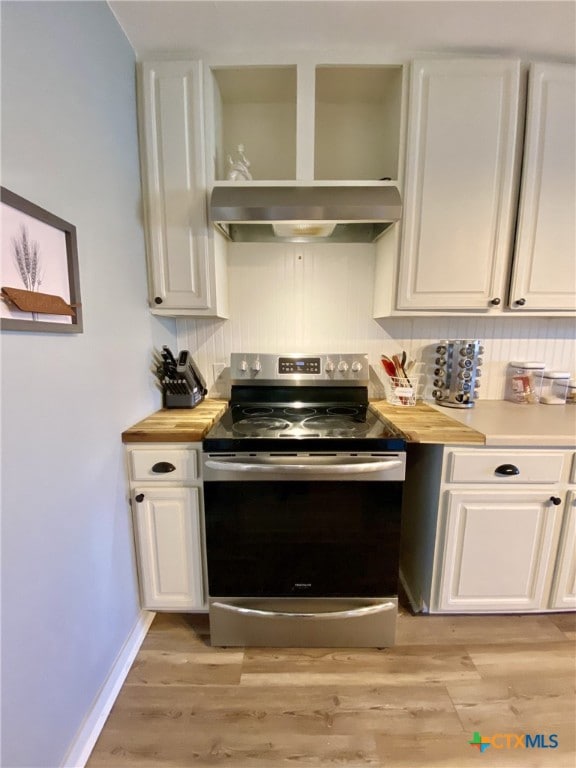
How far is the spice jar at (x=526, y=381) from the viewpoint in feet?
6.05

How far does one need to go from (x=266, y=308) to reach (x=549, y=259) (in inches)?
55.8

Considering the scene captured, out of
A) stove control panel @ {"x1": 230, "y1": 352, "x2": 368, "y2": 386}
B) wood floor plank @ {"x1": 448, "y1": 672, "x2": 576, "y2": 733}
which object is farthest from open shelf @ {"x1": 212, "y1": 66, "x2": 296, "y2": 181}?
wood floor plank @ {"x1": 448, "y1": 672, "x2": 576, "y2": 733}

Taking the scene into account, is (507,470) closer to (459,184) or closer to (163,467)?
(459,184)

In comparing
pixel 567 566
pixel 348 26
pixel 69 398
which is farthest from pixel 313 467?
pixel 348 26

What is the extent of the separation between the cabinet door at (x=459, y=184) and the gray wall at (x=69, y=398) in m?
1.25

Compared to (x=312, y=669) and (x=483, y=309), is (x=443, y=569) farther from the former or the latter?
(x=483, y=309)

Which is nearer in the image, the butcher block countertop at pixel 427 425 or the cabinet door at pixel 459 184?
the butcher block countertop at pixel 427 425

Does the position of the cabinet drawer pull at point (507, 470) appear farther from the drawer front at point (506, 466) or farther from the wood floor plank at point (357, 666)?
the wood floor plank at point (357, 666)

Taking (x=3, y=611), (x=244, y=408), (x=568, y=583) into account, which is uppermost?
(x=244, y=408)

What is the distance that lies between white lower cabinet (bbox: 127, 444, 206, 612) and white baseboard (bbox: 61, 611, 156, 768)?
4.8 inches

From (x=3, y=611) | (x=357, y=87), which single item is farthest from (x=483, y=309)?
(x=3, y=611)

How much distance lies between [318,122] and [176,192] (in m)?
0.89

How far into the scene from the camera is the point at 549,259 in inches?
61.2

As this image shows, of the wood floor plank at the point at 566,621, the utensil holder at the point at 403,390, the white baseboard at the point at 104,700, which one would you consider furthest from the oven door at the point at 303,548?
the wood floor plank at the point at 566,621
